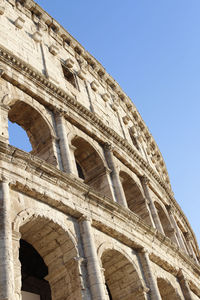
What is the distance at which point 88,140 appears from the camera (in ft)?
48.6

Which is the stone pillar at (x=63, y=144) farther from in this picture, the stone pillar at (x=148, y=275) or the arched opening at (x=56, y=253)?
the stone pillar at (x=148, y=275)

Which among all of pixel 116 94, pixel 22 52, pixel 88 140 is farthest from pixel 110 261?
pixel 116 94

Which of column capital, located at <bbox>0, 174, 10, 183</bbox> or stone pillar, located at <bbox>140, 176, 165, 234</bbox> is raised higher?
stone pillar, located at <bbox>140, 176, 165, 234</bbox>

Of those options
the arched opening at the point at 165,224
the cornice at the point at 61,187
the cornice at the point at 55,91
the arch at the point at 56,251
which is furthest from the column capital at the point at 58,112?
the arched opening at the point at 165,224

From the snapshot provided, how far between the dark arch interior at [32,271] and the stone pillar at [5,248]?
11.6 feet

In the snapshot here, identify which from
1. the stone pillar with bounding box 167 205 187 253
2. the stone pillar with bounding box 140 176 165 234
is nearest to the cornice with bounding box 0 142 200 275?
the stone pillar with bounding box 140 176 165 234

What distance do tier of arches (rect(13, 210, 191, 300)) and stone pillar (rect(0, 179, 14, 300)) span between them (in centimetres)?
28

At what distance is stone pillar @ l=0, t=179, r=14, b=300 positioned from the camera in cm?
812

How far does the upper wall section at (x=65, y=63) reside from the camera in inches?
583

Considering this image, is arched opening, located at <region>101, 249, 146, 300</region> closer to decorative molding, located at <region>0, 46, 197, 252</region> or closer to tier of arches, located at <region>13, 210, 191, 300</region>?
tier of arches, located at <region>13, 210, 191, 300</region>

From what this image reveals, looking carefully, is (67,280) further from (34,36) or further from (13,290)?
(34,36)

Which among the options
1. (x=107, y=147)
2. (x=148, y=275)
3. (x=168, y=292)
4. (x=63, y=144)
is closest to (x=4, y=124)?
(x=63, y=144)

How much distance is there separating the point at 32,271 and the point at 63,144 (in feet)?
12.3

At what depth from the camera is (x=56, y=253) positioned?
10750mm
